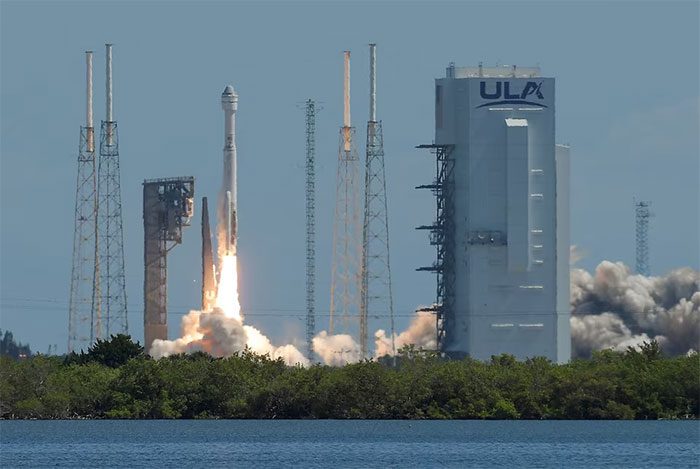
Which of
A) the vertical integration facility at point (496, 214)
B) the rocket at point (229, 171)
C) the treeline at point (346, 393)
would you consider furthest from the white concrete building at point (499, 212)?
the treeline at point (346, 393)

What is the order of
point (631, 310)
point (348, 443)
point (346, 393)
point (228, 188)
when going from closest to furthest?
1. point (348, 443)
2. point (346, 393)
3. point (228, 188)
4. point (631, 310)

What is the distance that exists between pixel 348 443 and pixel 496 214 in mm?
38988

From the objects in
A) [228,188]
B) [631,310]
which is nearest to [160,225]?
[228,188]

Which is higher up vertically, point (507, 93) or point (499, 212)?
point (507, 93)

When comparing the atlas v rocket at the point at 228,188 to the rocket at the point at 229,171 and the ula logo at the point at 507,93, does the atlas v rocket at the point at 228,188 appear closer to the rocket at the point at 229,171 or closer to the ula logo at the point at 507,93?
the rocket at the point at 229,171

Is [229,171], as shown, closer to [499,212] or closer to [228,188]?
[228,188]

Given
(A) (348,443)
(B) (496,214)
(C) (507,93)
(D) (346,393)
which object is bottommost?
(A) (348,443)

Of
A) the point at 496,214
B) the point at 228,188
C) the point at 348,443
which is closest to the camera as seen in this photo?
the point at 348,443

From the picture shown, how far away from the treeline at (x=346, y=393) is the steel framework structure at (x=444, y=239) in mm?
27008

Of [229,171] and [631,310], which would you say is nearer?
[229,171]

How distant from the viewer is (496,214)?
448 ft

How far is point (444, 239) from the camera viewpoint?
13738 centimetres

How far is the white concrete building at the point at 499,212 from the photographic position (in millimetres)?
136000

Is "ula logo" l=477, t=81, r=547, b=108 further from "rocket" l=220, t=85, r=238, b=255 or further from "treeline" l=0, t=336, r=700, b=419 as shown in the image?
"treeline" l=0, t=336, r=700, b=419
